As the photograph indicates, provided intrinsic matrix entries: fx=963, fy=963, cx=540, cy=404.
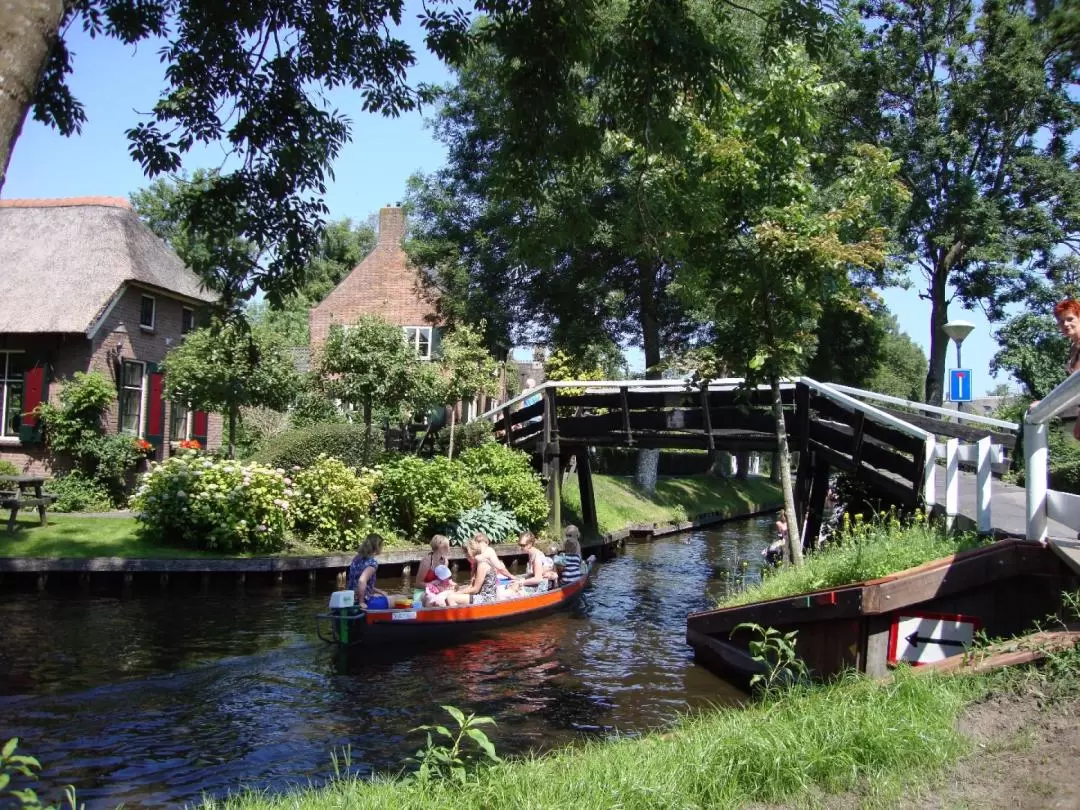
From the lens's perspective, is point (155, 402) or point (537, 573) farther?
point (155, 402)

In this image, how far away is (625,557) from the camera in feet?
76.6

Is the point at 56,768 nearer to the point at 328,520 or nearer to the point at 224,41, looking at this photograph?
the point at 224,41

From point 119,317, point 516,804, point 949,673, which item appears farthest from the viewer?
point 119,317

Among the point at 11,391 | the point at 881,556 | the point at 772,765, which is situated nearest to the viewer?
the point at 772,765

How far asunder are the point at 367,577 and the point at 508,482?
841cm

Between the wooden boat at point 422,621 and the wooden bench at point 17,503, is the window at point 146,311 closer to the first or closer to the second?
the wooden bench at point 17,503

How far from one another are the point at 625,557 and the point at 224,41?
1716 cm

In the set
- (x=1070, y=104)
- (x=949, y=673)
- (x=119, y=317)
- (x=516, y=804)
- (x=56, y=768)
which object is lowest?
(x=56, y=768)

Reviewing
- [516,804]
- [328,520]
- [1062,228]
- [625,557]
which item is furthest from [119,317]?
[1062,228]

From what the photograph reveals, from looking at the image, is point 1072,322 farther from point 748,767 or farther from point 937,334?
point 937,334

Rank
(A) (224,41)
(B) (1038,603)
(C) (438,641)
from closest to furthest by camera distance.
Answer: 1. (B) (1038,603)
2. (A) (224,41)
3. (C) (438,641)

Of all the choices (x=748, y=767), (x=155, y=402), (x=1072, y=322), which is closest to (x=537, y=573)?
(x=1072, y=322)

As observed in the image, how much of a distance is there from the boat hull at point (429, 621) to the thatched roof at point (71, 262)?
11657mm

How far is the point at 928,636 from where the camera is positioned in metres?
7.16
